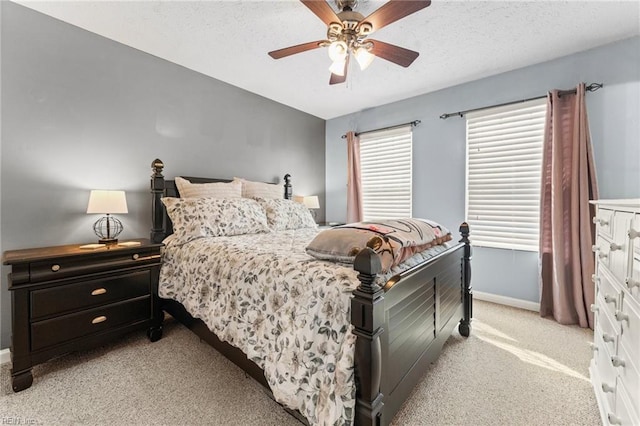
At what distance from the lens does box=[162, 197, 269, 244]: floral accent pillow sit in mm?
2342

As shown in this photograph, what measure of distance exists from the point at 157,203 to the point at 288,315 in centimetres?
196

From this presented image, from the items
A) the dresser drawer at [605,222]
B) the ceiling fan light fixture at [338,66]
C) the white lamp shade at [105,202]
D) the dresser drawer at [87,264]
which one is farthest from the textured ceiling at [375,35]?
the dresser drawer at [87,264]

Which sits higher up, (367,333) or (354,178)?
(354,178)

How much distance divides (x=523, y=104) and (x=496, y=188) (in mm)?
918

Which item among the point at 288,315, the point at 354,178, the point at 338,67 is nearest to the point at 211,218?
the point at 288,315

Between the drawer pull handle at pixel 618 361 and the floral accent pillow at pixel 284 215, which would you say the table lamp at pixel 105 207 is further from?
the drawer pull handle at pixel 618 361

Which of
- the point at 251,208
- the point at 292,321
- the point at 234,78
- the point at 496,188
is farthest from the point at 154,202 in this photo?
the point at 496,188

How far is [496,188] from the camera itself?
3117 millimetres

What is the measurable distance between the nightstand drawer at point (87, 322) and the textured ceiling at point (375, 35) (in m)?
2.29

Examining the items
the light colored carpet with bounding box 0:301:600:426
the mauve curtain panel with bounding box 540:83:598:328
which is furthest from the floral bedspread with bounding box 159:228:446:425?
the mauve curtain panel with bounding box 540:83:598:328

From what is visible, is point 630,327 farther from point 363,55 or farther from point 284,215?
point 284,215

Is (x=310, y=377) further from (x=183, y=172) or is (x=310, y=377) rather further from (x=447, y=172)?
(x=447, y=172)

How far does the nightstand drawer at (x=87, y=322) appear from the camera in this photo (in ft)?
5.75

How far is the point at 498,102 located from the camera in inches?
121
